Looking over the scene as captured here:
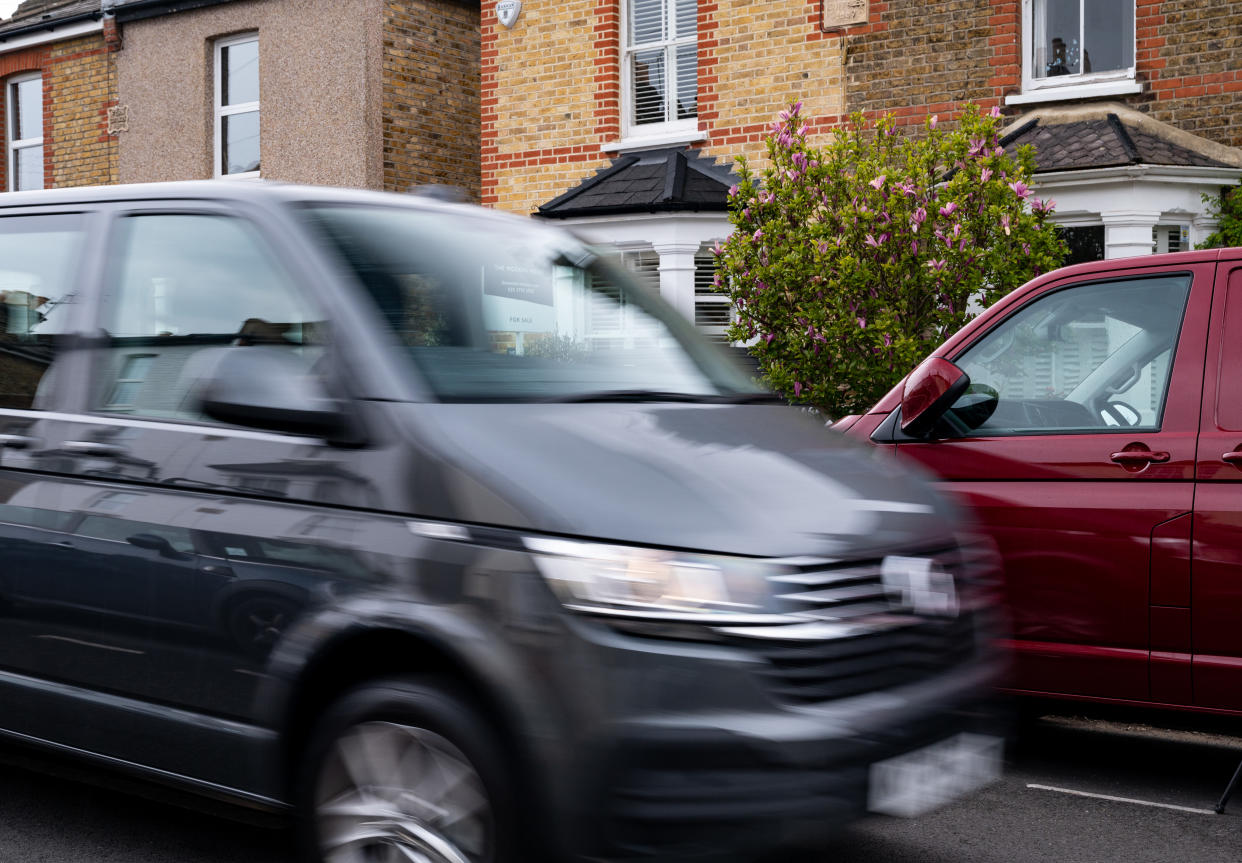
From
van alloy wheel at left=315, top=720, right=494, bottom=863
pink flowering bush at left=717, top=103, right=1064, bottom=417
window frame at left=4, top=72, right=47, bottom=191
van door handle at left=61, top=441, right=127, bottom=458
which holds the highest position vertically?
window frame at left=4, top=72, right=47, bottom=191

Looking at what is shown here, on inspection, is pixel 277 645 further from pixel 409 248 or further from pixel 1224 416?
pixel 1224 416

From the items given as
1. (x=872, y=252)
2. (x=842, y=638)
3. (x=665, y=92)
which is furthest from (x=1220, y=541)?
(x=665, y=92)

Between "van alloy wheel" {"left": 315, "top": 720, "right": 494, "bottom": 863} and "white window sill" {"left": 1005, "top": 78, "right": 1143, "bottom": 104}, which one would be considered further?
"white window sill" {"left": 1005, "top": 78, "right": 1143, "bottom": 104}

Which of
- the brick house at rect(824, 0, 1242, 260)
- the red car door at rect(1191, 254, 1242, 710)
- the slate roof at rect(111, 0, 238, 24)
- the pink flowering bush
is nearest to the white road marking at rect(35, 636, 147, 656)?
the red car door at rect(1191, 254, 1242, 710)

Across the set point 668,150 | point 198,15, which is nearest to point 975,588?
point 668,150

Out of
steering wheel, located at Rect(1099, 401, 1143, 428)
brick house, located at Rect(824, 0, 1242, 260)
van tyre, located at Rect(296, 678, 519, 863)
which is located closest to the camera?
van tyre, located at Rect(296, 678, 519, 863)

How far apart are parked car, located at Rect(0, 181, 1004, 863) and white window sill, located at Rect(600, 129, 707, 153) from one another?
10.8m

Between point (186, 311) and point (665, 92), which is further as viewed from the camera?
point (665, 92)

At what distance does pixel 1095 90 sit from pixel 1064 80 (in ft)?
1.27

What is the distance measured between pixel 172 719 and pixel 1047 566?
10.1ft

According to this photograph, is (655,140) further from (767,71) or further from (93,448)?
(93,448)

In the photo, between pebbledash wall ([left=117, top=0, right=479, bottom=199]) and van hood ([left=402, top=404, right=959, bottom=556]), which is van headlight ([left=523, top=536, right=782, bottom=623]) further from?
pebbledash wall ([left=117, top=0, right=479, bottom=199])

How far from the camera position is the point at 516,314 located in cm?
389

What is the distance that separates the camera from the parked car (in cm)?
284
